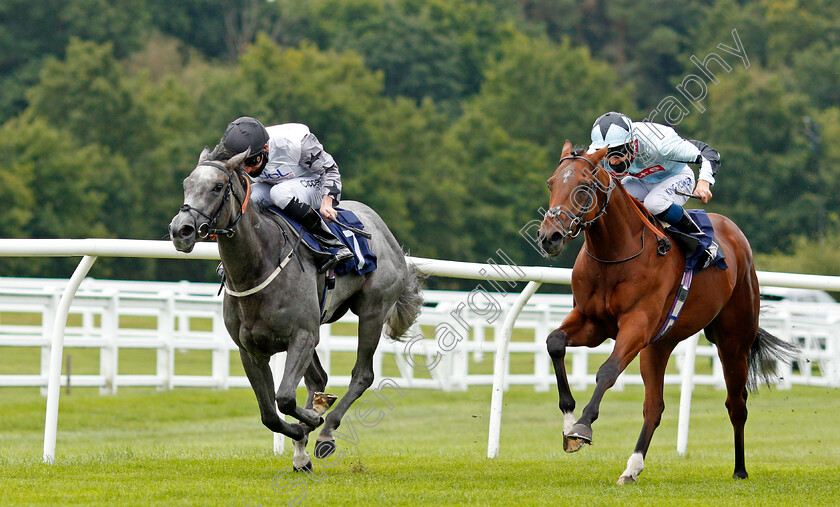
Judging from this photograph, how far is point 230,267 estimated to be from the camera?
5508 millimetres

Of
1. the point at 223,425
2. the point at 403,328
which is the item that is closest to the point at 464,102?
the point at 223,425

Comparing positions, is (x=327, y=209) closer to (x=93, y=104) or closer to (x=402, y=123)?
(x=93, y=104)

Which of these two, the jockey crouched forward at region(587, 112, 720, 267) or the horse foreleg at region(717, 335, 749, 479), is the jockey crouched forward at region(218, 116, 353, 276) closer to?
the jockey crouched forward at region(587, 112, 720, 267)

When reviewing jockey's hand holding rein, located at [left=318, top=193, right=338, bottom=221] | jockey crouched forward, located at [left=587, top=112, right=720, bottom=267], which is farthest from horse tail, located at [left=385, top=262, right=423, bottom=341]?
jockey crouched forward, located at [left=587, top=112, right=720, bottom=267]

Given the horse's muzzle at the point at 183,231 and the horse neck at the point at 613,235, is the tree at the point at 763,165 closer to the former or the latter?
the horse neck at the point at 613,235

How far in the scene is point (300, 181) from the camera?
6285 millimetres

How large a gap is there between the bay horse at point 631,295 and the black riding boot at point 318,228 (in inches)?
45.9

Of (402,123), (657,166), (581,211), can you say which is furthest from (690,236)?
(402,123)

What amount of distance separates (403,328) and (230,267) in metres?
1.88

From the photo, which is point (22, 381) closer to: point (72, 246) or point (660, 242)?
point (72, 246)

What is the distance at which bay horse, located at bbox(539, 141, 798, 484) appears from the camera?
18.8 feet

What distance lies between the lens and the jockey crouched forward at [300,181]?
6.05 meters

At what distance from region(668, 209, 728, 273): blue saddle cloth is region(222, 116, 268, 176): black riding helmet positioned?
2.42 m

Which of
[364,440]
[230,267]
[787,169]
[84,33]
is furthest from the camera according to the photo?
[84,33]
